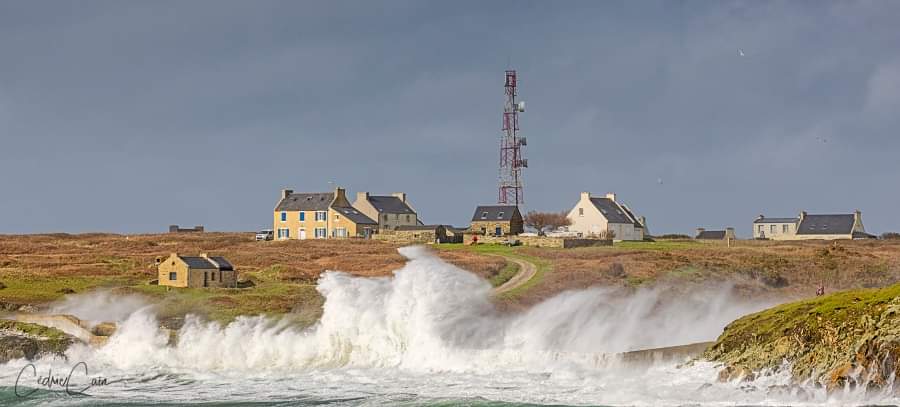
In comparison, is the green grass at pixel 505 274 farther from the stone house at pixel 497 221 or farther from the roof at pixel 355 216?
the roof at pixel 355 216

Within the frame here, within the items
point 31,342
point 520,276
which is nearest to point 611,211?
point 520,276

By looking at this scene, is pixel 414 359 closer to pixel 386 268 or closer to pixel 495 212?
pixel 386 268

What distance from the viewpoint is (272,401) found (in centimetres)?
3594

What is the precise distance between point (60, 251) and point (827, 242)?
72209 mm

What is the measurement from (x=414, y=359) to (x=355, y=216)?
2789 inches

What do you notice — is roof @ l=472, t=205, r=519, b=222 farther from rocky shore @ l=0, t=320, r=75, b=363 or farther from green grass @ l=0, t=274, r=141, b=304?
rocky shore @ l=0, t=320, r=75, b=363

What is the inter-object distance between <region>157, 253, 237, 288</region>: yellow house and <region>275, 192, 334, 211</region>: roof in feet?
157

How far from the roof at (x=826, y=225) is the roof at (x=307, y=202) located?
5230cm

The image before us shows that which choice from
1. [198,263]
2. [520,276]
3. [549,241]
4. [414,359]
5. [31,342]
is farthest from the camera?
[549,241]

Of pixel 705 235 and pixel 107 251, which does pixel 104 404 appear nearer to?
pixel 107 251

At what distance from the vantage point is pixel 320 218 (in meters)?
114

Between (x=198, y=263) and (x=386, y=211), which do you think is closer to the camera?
(x=198, y=263)

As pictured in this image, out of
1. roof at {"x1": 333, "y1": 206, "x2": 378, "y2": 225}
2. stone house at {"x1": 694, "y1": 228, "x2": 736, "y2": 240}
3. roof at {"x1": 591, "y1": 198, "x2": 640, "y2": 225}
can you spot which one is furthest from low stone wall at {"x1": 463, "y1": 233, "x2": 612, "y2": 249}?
stone house at {"x1": 694, "y1": 228, "x2": 736, "y2": 240}

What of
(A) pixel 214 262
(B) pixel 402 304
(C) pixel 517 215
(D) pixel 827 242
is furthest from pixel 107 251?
(D) pixel 827 242
